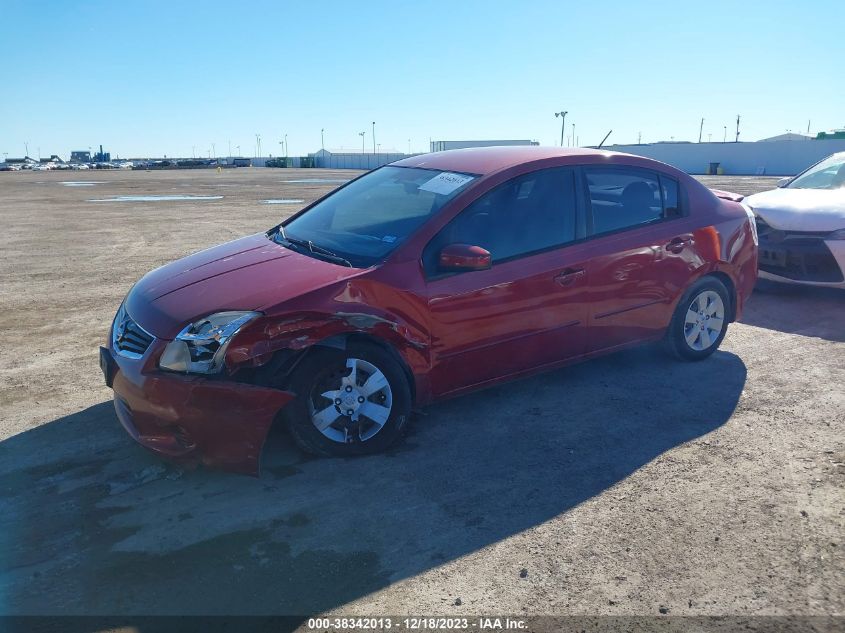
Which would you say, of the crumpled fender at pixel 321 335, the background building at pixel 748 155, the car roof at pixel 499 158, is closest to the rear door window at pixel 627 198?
the car roof at pixel 499 158

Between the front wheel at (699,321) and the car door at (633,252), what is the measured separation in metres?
0.13

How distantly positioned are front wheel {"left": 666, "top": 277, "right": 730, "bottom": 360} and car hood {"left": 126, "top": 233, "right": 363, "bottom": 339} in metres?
2.79

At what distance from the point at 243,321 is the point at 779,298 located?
21.6 feet

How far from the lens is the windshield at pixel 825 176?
8094 millimetres

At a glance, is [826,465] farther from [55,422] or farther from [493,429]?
[55,422]

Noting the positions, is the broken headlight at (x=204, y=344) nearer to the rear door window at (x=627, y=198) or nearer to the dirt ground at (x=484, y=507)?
the dirt ground at (x=484, y=507)

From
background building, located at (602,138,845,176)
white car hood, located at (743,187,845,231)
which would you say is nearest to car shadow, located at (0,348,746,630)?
white car hood, located at (743,187,845,231)

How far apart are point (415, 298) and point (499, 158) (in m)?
1.45

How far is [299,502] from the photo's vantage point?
3549 millimetres

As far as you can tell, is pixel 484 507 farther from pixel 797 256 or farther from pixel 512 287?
pixel 797 256

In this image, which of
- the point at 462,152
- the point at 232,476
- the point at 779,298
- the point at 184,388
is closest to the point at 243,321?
the point at 184,388

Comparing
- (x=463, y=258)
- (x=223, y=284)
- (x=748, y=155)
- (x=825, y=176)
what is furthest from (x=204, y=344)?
(x=748, y=155)

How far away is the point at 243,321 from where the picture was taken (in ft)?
12.1

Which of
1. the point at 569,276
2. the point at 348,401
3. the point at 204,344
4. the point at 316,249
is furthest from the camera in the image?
the point at 569,276
